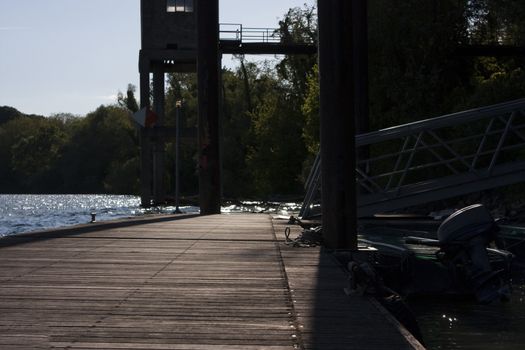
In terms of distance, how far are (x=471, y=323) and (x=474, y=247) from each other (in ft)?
3.00

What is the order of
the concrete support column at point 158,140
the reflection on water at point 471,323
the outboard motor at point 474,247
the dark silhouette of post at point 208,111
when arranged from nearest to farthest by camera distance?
the reflection on water at point 471,323, the outboard motor at point 474,247, the dark silhouette of post at point 208,111, the concrete support column at point 158,140

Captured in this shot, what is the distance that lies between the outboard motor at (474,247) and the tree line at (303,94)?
2344cm

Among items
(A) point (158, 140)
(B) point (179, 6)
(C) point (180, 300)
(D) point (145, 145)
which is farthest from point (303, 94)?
(C) point (180, 300)

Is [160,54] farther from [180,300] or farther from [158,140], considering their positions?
[180,300]

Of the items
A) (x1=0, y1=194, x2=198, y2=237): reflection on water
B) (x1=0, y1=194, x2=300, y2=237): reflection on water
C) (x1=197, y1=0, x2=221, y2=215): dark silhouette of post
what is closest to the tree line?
(x1=0, y1=194, x2=300, y2=237): reflection on water

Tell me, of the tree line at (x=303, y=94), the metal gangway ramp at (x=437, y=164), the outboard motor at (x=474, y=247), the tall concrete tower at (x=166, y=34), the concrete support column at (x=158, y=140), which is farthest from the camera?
the concrete support column at (x=158, y=140)

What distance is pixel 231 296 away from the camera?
24.9 feet

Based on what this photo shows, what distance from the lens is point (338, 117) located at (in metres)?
11.4

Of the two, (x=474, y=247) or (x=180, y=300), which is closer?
(x=180, y=300)

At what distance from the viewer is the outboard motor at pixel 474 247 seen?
36.4 ft

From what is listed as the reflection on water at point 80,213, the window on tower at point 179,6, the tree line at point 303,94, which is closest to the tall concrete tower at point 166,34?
the window on tower at point 179,6

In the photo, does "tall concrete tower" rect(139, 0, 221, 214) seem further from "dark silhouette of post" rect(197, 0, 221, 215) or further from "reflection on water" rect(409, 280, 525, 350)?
"reflection on water" rect(409, 280, 525, 350)

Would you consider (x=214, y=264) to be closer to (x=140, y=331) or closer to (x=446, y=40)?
(x=140, y=331)

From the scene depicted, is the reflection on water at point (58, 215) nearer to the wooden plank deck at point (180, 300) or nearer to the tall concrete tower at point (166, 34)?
the tall concrete tower at point (166, 34)
